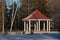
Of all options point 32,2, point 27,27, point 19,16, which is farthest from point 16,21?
point 27,27

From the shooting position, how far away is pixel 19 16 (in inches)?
2013

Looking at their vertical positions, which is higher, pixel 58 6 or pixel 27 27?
pixel 58 6

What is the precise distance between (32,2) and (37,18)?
13.2m

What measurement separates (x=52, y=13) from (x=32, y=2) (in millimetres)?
5514

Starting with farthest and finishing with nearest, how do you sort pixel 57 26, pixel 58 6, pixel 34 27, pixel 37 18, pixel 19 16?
pixel 58 6
pixel 19 16
pixel 57 26
pixel 34 27
pixel 37 18

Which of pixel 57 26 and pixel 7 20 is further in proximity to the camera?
pixel 7 20

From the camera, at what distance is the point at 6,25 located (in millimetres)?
50500

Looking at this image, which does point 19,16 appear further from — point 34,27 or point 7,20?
point 34,27

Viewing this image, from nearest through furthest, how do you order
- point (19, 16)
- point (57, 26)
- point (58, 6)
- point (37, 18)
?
point (37, 18)
point (57, 26)
point (19, 16)
point (58, 6)

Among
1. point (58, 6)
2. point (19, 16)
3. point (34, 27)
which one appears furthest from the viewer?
point (58, 6)

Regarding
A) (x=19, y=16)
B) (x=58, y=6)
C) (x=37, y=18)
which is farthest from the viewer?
(x=58, y=6)

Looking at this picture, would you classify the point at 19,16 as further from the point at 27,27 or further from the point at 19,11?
the point at 27,27

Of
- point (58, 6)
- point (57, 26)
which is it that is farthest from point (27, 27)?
point (58, 6)

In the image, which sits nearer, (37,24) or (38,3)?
(37,24)
